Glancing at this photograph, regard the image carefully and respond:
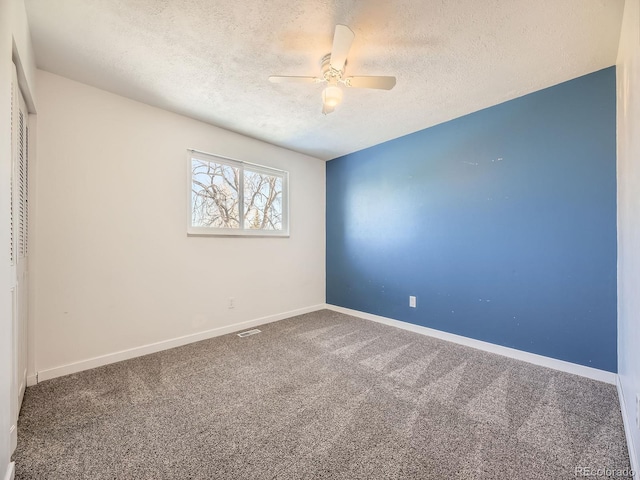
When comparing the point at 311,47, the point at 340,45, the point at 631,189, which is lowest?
the point at 631,189

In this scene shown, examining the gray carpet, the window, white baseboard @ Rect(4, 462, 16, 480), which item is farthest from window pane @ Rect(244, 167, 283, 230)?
white baseboard @ Rect(4, 462, 16, 480)

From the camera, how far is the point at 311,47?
182 centimetres

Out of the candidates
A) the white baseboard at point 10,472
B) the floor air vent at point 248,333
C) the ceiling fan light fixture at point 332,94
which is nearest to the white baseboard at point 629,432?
the ceiling fan light fixture at point 332,94

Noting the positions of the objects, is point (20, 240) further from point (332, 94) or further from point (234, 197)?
point (332, 94)

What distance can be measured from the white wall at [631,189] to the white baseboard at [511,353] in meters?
0.23

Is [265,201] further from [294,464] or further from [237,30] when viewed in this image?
[294,464]

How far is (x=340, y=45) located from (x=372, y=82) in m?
0.37

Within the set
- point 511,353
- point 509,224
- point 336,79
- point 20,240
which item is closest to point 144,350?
point 20,240

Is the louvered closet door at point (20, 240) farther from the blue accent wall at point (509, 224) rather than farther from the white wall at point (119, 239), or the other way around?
the blue accent wall at point (509, 224)

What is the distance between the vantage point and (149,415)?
5.43ft

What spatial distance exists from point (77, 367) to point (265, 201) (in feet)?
8.22

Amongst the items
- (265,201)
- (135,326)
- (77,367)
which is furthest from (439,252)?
(77,367)

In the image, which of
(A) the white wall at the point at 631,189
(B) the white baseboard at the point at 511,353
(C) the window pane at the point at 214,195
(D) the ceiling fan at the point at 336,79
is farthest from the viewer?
(C) the window pane at the point at 214,195

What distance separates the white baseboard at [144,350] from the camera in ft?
6.92
